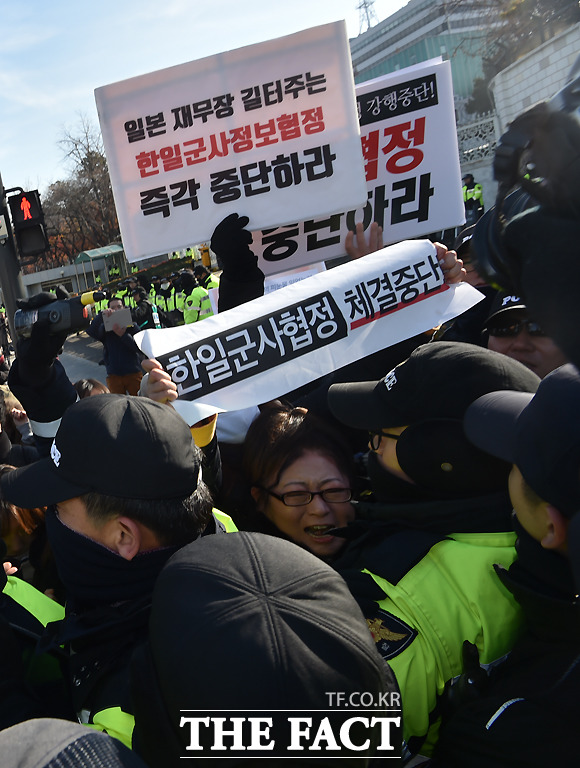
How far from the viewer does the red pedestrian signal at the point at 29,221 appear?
7531 mm

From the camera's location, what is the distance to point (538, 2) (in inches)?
796

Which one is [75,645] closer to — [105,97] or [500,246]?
[500,246]

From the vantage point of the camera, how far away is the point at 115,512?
4.57 ft

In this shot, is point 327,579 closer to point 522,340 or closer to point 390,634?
point 390,634

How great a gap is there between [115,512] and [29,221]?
7137 millimetres

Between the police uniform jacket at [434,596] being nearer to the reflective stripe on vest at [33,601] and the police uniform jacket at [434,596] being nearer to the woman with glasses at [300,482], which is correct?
the woman with glasses at [300,482]

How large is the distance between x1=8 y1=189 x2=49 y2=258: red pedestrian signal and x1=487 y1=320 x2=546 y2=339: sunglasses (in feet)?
21.3

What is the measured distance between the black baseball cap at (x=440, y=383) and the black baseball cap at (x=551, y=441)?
24 centimetres

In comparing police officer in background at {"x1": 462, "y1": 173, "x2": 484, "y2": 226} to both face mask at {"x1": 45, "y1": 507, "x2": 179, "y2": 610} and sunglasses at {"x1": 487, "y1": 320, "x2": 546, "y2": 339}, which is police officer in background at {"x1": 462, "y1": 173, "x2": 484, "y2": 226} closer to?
sunglasses at {"x1": 487, "y1": 320, "x2": 546, "y2": 339}

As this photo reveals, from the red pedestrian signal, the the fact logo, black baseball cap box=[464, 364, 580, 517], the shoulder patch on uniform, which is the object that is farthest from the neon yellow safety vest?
the red pedestrian signal

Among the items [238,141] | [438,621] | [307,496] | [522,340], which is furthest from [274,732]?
[238,141]

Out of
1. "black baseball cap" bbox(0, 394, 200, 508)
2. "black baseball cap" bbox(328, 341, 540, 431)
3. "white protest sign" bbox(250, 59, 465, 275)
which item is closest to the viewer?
"black baseball cap" bbox(0, 394, 200, 508)

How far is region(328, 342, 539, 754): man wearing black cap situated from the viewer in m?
1.31

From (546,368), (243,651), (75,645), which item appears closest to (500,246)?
(243,651)
